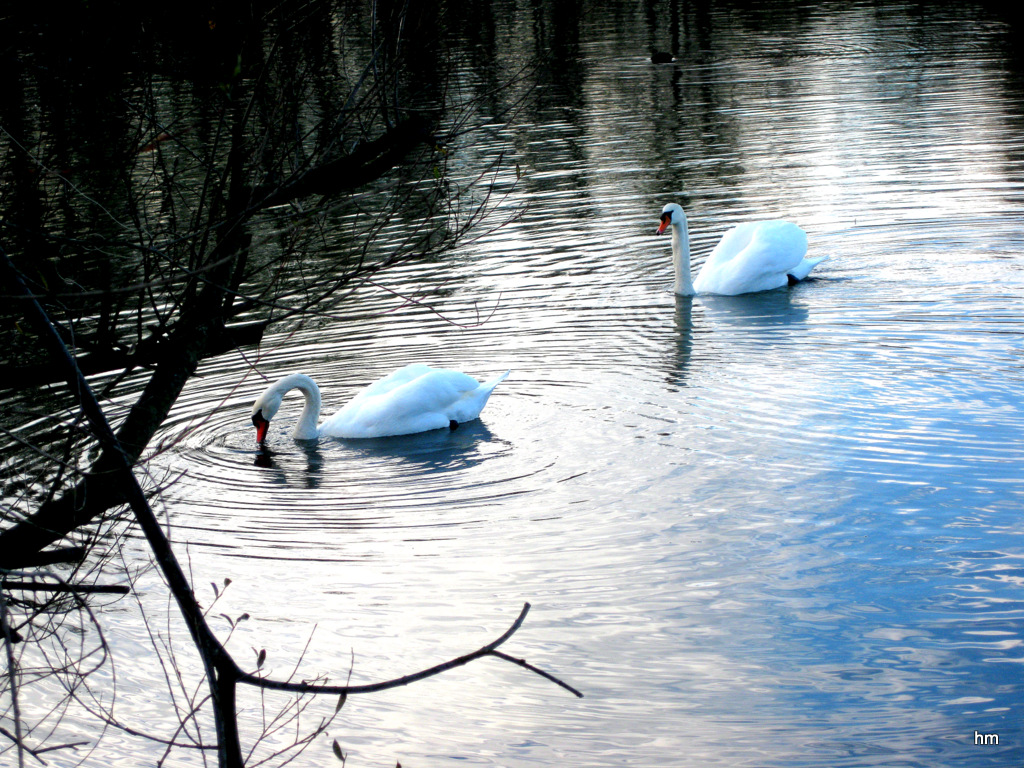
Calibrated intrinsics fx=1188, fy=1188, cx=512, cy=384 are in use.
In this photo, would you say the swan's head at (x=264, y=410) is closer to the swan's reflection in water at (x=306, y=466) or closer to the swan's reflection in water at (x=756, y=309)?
the swan's reflection in water at (x=306, y=466)

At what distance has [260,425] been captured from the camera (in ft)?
28.4

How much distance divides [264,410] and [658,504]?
320cm

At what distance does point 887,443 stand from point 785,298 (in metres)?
4.05

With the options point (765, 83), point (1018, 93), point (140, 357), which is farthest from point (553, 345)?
point (765, 83)

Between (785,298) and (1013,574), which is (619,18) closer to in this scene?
(785,298)

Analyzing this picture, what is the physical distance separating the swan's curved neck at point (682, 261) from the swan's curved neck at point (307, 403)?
450 centimetres

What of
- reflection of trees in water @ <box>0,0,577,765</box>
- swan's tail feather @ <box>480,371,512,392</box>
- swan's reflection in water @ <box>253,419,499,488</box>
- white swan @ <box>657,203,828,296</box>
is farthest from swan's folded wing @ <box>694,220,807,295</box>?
reflection of trees in water @ <box>0,0,577,765</box>

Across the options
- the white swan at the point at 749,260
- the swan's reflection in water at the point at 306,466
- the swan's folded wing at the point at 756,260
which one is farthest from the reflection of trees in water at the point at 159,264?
the swan's folded wing at the point at 756,260

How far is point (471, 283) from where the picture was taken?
12305 mm

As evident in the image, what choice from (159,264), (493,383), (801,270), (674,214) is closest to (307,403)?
(493,383)

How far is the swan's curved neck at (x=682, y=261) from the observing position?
11773 mm

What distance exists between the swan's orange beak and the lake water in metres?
0.16

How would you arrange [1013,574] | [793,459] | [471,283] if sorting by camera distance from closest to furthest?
[1013,574]
[793,459]
[471,283]

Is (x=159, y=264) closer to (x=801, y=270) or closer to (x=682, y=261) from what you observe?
(x=682, y=261)
